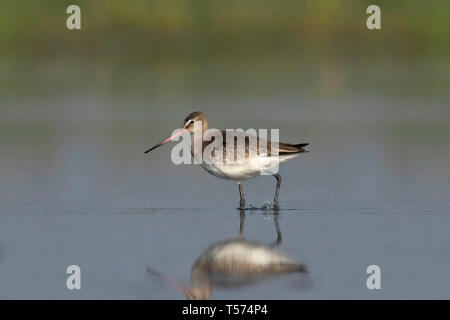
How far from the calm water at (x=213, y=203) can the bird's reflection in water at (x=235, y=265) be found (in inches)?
4.0

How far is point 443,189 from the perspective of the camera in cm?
1149

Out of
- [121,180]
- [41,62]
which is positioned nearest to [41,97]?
[41,62]

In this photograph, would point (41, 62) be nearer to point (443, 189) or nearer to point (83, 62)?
point (83, 62)

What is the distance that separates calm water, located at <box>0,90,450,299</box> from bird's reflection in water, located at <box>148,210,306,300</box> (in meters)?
0.09

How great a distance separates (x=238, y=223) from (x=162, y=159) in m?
3.96

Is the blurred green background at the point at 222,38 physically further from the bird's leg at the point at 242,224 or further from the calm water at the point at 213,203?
the bird's leg at the point at 242,224

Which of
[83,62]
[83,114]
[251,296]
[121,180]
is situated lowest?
[251,296]

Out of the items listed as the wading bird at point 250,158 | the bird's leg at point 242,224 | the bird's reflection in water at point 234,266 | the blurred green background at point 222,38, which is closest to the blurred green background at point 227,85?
the blurred green background at point 222,38

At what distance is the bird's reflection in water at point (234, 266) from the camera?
7867 mm

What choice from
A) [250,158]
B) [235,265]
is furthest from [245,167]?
[235,265]

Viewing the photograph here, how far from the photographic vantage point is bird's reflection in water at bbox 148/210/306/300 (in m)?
7.87

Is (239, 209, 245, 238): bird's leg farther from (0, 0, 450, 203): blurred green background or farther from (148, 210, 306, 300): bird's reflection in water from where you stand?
(0, 0, 450, 203): blurred green background

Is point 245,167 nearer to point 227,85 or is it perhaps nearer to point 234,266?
point 234,266

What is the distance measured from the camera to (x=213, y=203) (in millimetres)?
11102
